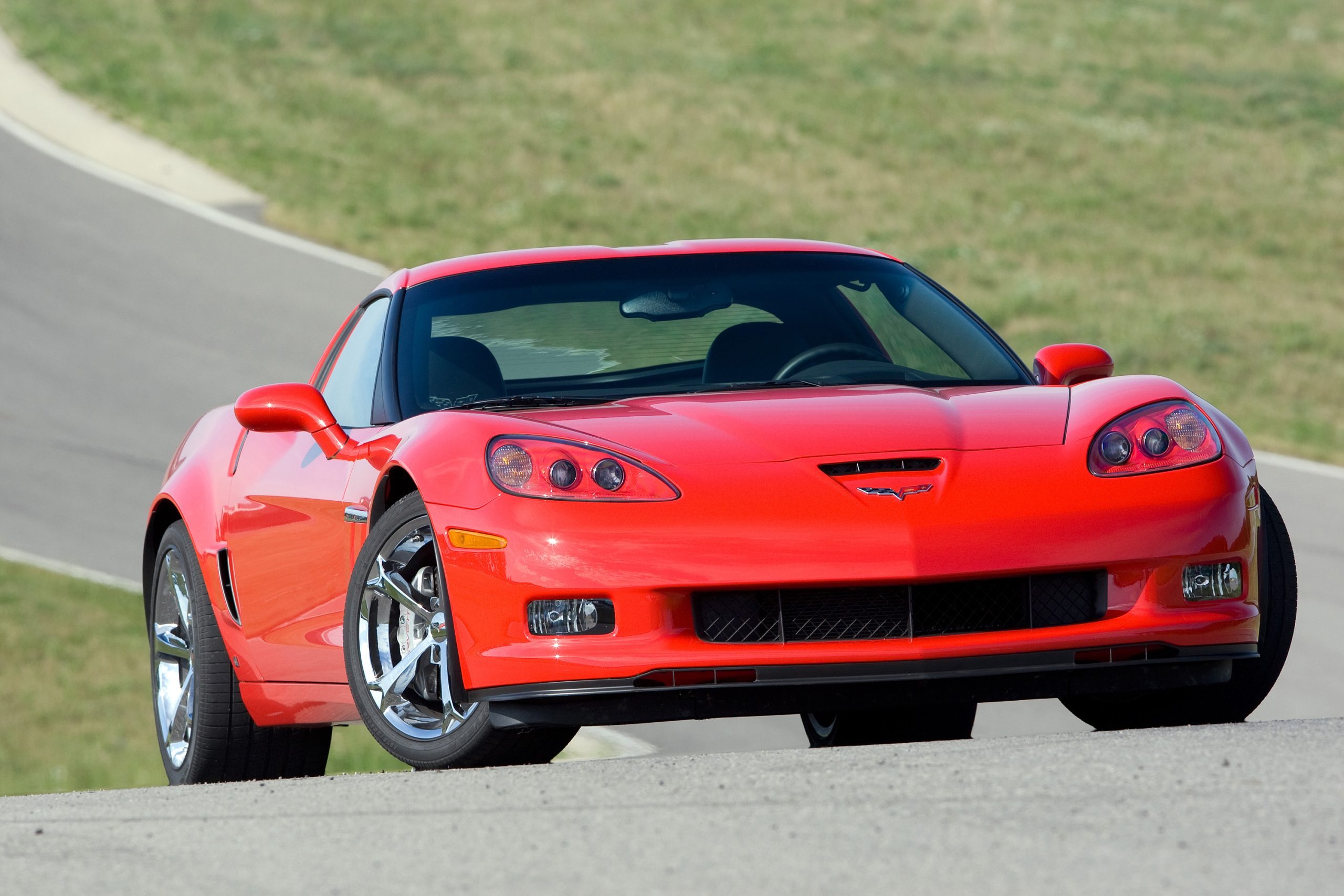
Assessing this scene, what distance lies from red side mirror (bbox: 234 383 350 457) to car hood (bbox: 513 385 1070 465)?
714 mm

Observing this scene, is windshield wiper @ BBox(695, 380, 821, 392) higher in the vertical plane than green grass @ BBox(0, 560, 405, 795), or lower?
higher

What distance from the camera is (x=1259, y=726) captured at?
4.85 meters

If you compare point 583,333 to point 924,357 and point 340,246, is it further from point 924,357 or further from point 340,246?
point 340,246

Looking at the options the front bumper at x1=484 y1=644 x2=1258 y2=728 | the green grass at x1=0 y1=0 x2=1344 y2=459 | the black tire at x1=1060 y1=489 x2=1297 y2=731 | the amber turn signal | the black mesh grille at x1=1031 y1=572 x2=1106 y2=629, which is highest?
the amber turn signal

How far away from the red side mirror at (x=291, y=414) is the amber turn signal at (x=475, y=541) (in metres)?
0.97

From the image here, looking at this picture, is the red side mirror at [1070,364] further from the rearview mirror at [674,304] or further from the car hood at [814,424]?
the rearview mirror at [674,304]

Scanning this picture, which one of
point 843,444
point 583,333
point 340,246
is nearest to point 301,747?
point 583,333

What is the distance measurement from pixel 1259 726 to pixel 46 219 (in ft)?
63.5

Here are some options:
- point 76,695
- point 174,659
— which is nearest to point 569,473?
point 174,659

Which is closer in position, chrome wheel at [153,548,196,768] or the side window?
the side window

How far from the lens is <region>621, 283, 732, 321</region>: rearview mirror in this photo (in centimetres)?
592

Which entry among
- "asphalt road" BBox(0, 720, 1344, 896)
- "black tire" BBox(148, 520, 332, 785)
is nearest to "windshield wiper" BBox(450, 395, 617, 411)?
"asphalt road" BBox(0, 720, 1344, 896)

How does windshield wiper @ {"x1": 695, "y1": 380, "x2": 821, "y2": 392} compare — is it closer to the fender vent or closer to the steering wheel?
the steering wheel

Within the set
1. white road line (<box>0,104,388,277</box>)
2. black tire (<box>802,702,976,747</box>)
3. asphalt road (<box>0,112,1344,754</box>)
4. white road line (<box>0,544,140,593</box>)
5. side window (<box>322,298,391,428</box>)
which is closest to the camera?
side window (<box>322,298,391,428</box>)
